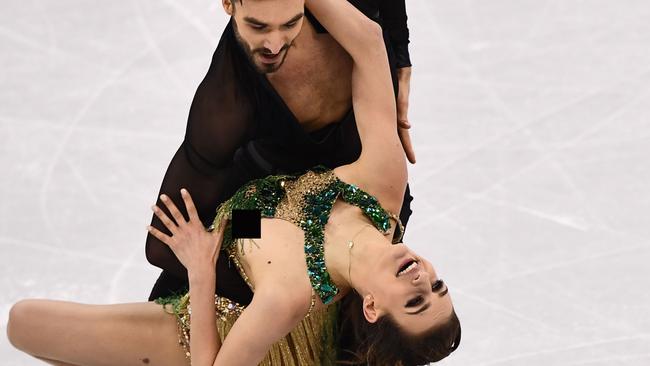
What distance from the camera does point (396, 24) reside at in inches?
169

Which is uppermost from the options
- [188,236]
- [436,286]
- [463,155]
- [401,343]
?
[188,236]

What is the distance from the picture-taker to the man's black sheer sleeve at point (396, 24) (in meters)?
4.27

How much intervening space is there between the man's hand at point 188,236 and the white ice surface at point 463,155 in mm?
1207

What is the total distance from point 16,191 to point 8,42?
41.0 inches

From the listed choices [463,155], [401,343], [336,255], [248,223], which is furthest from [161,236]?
[463,155]

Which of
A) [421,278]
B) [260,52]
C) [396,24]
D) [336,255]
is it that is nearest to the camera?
[260,52]

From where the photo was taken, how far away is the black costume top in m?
4.04

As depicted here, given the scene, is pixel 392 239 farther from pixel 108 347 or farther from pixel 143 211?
pixel 143 211

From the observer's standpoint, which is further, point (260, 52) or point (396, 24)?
point (396, 24)

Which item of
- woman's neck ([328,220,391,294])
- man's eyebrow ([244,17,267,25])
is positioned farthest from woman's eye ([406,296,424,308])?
man's eyebrow ([244,17,267,25])

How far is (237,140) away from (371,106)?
40cm

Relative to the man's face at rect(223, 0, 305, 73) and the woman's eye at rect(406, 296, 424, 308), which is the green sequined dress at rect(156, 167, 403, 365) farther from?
the man's face at rect(223, 0, 305, 73)

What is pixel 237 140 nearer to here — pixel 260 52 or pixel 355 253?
pixel 260 52

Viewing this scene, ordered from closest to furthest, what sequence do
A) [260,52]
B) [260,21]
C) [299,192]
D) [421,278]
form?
[260,21]
[260,52]
[421,278]
[299,192]
